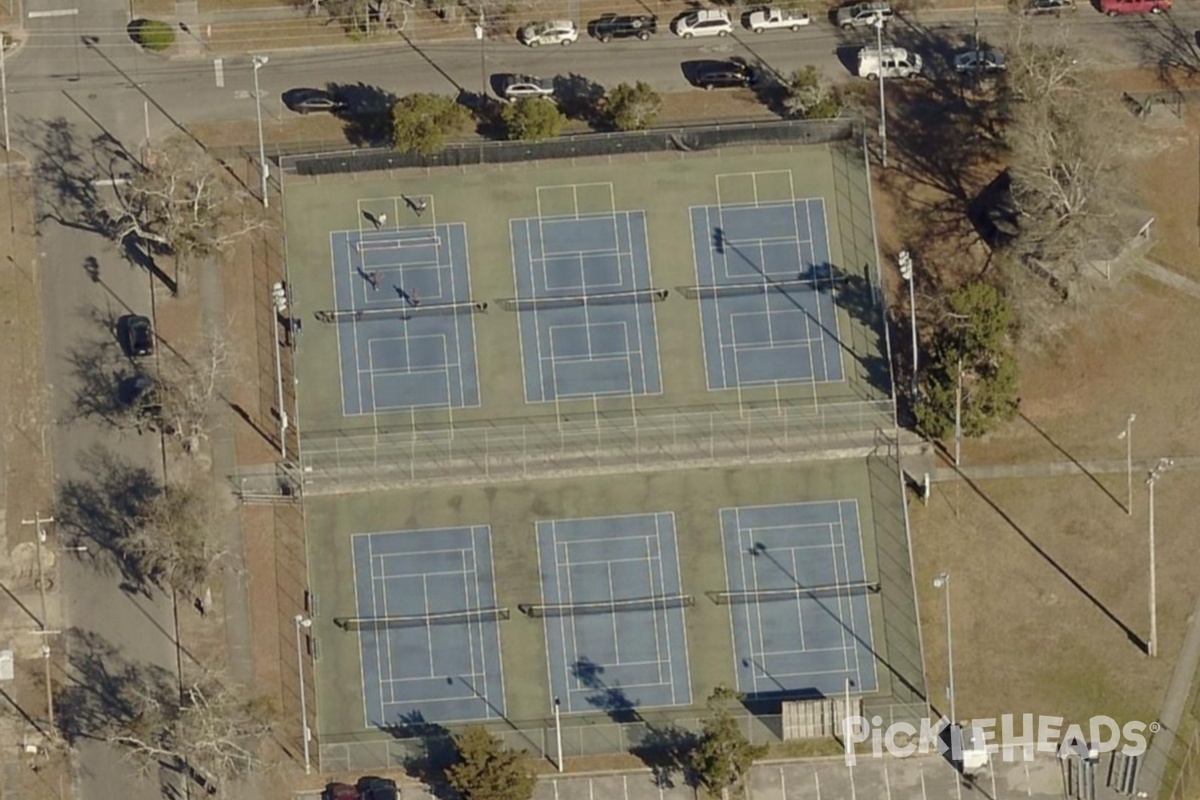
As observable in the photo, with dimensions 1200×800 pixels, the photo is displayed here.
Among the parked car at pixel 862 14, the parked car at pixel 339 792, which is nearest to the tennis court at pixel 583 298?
the parked car at pixel 862 14

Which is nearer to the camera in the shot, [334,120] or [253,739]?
[253,739]

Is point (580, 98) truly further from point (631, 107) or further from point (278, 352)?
point (278, 352)

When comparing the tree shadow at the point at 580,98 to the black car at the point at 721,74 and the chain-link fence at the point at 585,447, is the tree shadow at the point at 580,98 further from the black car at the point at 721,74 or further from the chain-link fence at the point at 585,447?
the chain-link fence at the point at 585,447

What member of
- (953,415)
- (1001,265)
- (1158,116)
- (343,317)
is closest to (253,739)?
(343,317)

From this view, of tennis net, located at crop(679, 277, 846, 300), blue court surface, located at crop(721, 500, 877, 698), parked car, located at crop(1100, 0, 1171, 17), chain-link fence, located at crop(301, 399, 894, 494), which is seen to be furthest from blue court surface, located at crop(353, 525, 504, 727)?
parked car, located at crop(1100, 0, 1171, 17)

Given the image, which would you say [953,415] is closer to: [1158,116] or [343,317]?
[1158,116]

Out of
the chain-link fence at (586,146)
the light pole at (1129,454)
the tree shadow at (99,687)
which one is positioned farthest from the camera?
the chain-link fence at (586,146)
